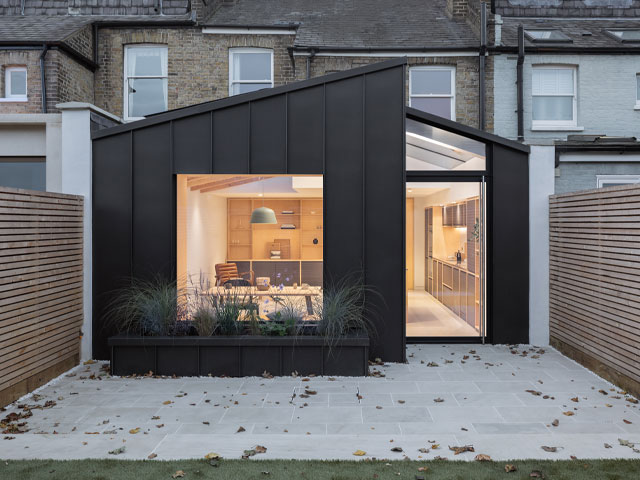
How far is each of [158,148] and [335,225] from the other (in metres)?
2.64

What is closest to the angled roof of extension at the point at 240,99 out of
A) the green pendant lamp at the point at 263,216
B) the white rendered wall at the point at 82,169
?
the white rendered wall at the point at 82,169

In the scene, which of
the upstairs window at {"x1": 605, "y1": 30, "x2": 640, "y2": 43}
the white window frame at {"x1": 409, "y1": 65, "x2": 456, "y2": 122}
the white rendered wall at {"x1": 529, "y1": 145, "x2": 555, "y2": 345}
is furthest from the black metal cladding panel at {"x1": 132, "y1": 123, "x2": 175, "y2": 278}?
the upstairs window at {"x1": 605, "y1": 30, "x2": 640, "y2": 43}

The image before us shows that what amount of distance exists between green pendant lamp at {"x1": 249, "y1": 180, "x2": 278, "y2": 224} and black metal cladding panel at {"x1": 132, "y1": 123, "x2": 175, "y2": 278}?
3.93ft

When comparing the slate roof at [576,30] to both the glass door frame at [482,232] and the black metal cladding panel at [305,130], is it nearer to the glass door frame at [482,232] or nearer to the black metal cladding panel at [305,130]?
the glass door frame at [482,232]

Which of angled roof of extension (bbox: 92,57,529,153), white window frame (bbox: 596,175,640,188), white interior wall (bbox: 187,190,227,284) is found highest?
angled roof of extension (bbox: 92,57,529,153)

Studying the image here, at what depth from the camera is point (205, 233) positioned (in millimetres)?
7840

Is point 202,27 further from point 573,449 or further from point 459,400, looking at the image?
point 573,449

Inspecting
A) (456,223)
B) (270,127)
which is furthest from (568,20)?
(270,127)

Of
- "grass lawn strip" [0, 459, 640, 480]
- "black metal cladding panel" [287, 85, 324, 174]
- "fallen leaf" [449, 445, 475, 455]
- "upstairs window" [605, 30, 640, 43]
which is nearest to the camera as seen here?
"grass lawn strip" [0, 459, 640, 480]

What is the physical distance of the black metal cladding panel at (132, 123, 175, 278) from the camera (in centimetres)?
736

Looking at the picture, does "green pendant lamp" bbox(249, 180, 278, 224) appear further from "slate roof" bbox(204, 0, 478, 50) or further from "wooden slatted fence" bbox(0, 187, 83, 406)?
"slate roof" bbox(204, 0, 478, 50)

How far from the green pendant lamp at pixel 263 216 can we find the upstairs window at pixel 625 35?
1001 cm

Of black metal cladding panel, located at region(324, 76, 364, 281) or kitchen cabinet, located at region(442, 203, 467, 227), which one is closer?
black metal cladding panel, located at region(324, 76, 364, 281)

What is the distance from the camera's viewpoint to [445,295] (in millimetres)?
9492
